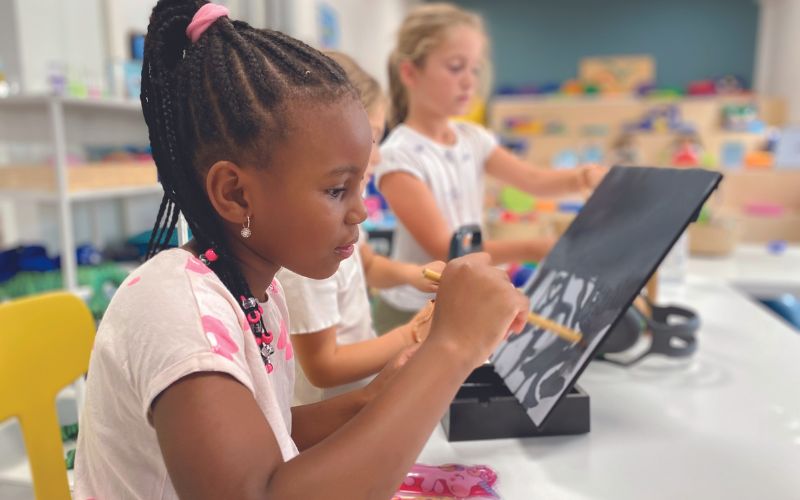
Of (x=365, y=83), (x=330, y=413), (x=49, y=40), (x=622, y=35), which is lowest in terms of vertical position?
(x=330, y=413)

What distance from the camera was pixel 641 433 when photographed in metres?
0.72

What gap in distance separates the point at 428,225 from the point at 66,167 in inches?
54.6

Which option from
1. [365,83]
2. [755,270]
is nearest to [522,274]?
[365,83]

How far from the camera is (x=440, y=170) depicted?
51.4 inches

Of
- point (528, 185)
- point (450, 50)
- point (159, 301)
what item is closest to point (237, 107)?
point (159, 301)

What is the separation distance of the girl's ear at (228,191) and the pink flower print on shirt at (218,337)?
0.28 ft

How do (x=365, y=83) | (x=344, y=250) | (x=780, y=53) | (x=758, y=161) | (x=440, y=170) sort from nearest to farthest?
(x=344, y=250) < (x=365, y=83) < (x=440, y=170) < (x=758, y=161) < (x=780, y=53)

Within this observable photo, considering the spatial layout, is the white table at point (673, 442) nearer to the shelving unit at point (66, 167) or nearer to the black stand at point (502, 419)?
the black stand at point (502, 419)

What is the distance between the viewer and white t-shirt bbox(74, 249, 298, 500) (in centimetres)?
41

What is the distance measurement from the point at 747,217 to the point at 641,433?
2.20m

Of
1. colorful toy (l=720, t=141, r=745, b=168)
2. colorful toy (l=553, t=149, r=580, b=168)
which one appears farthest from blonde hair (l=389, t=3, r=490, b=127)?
colorful toy (l=553, t=149, r=580, b=168)

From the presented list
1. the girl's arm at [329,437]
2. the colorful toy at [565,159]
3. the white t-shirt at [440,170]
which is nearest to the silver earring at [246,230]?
the girl's arm at [329,437]

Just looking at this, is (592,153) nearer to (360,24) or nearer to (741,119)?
(741,119)

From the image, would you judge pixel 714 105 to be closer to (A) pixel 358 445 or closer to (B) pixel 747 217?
(B) pixel 747 217
